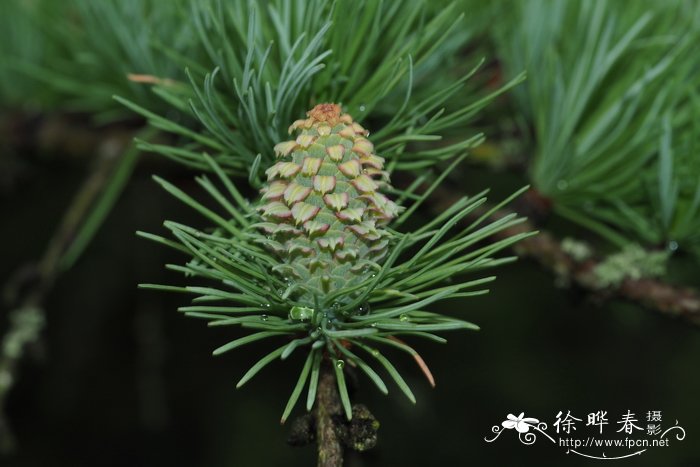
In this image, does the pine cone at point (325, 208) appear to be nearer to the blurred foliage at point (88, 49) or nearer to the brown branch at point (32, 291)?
the blurred foliage at point (88, 49)

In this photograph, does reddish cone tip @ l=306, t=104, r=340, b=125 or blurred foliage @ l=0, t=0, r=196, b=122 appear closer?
reddish cone tip @ l=306, t=104, r=340, b=125

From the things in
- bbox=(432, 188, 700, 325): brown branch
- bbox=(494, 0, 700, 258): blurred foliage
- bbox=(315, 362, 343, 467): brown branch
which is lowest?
bbox=(315, 362, 343, 467): brown branch

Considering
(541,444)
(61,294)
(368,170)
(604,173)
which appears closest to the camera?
(368,170)

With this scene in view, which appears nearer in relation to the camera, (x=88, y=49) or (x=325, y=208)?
(x=325, y=208)

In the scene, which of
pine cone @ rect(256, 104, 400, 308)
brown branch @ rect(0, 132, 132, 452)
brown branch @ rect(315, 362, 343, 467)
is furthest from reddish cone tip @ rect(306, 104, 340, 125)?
brown branch @ rect(0, 132, 132, 452)

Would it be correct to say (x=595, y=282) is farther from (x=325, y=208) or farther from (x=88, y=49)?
(x=88, y=49)

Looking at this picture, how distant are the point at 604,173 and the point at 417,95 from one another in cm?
15

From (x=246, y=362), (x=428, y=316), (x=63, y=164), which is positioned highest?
(x=63, y=164)

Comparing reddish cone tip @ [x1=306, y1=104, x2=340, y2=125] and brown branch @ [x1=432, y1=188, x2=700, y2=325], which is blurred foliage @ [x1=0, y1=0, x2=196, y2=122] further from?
brown branch @ [x1=432, y1=188, x2=700, y2=325]

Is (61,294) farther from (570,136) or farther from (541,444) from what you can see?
(570,136)

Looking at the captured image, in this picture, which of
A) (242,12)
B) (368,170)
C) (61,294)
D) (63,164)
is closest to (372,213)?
(368,170)

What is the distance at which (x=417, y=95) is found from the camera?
541mm

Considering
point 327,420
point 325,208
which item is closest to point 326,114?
point 325,208

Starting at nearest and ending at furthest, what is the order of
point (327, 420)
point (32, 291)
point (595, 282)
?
point (327, 420) → point (595, 282) → point (32, 291)
